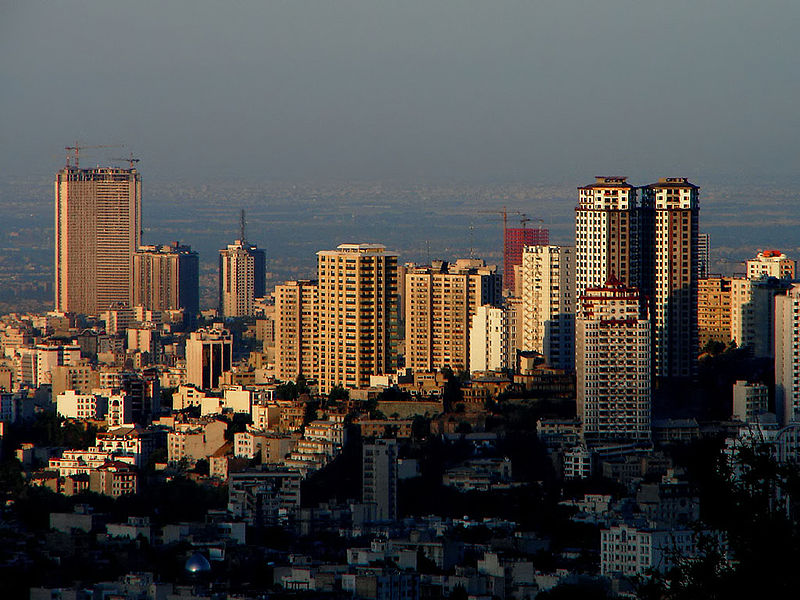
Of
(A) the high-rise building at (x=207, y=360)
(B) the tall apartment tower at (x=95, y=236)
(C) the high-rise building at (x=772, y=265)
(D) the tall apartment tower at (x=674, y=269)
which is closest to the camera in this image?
(D) the tall apartment tower at (x=674, y=269)

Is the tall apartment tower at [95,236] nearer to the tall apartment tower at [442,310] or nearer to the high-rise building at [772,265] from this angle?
the tall apartment tower at [442,310]

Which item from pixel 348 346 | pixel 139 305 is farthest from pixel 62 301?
pixel 348 346

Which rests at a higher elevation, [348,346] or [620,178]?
[620,178]

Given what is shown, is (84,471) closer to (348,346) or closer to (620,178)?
(348,346)

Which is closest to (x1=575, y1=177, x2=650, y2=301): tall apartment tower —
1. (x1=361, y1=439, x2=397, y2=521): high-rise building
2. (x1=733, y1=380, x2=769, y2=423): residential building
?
(x1=733, y1=380, x2=769, y2=423): residential building

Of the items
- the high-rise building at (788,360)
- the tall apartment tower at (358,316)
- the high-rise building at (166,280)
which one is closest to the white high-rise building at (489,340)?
the tall apartment tower at (358,316)

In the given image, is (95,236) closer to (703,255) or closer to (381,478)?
(703,255)
